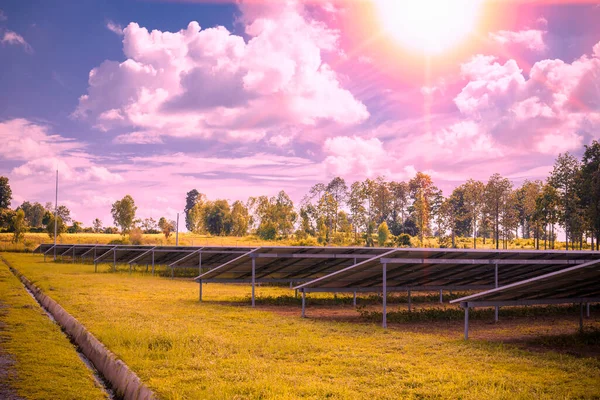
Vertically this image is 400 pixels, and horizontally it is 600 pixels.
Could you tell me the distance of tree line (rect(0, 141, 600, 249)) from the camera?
75375 mm

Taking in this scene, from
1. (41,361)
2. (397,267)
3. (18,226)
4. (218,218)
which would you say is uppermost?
(218,218)

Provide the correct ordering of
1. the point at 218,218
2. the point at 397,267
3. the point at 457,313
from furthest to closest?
the point at 218,218, the point at 457,313, the point at 397,267

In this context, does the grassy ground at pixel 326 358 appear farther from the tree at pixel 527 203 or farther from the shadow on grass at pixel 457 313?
the tree at pixel 527 203

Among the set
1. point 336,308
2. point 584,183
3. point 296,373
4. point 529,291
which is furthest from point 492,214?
point 296,373

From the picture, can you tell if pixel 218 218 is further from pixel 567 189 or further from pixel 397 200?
pixel 567 189

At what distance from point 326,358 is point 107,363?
4.20 m

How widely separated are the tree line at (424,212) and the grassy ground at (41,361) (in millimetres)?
66924

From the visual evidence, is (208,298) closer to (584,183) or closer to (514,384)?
(514,384)

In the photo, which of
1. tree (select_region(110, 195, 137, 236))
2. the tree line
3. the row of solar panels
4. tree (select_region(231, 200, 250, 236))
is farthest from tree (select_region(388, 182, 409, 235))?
the row of solar panels

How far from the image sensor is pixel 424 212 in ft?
308

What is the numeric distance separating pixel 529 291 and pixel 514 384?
546 cm

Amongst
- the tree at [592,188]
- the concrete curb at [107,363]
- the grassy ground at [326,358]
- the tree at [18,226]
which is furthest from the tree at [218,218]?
the concrete curb at [107,363]

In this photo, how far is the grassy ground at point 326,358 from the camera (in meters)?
8.20

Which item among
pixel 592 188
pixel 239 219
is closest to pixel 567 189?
pixel 592 188
